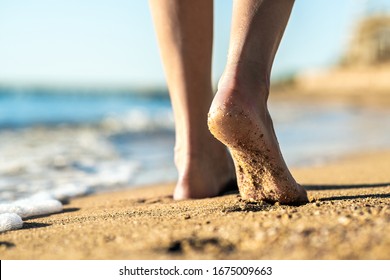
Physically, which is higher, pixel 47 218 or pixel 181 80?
pixel 181 80

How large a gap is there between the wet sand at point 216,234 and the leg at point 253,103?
0.08 metres

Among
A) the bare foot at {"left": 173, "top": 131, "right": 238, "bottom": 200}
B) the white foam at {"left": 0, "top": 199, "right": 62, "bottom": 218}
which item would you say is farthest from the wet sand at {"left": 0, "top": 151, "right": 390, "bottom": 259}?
the bare foot at {"left": 173, "top": 131, "right": 238, "bottom": 200}

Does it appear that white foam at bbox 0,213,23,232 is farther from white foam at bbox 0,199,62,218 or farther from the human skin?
the human skin

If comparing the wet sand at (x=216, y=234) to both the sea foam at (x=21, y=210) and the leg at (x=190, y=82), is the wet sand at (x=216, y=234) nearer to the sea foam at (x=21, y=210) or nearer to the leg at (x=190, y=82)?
the sea foam at (x=21, y=210)

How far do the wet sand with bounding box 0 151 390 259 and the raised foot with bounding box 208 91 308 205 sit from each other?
2.1 inches

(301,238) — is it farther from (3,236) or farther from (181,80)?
(181,80)

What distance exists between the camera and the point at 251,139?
1.34 m

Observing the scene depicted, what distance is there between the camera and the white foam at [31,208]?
5.31 feet

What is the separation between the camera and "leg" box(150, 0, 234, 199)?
1730 millimetres

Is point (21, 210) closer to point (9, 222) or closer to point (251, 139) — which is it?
point (9, 222)

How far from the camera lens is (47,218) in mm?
1586
